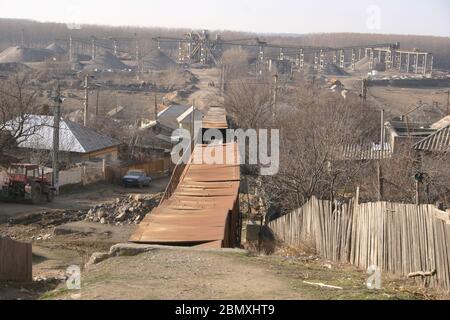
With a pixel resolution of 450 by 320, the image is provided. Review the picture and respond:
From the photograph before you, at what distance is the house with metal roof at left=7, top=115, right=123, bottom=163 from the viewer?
102ft

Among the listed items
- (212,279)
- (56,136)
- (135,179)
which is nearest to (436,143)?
(56,136)

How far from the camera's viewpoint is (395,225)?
816 centimetres

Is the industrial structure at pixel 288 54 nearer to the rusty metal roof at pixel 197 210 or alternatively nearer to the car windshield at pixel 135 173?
the car windshield at pixel 135 173

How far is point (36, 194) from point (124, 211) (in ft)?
17.9

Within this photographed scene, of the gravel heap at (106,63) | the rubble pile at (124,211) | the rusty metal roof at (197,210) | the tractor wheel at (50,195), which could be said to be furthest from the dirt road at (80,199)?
the gravel heap at (106,63)

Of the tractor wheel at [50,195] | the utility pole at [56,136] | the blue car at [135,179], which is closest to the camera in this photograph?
the utility pole at [56,136]

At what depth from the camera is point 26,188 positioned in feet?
79.0

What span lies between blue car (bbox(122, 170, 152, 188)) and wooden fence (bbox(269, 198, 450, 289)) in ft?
66.2

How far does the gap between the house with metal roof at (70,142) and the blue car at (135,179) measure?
9.63 ft

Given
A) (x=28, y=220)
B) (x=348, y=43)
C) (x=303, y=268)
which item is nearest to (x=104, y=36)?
(x=348, y=43)

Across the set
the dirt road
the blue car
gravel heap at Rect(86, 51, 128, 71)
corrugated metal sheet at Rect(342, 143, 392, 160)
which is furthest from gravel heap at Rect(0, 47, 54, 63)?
corrugated metal sheet at Rect(342, 143, 392, 160)

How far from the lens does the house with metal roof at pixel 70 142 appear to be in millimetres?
31141
